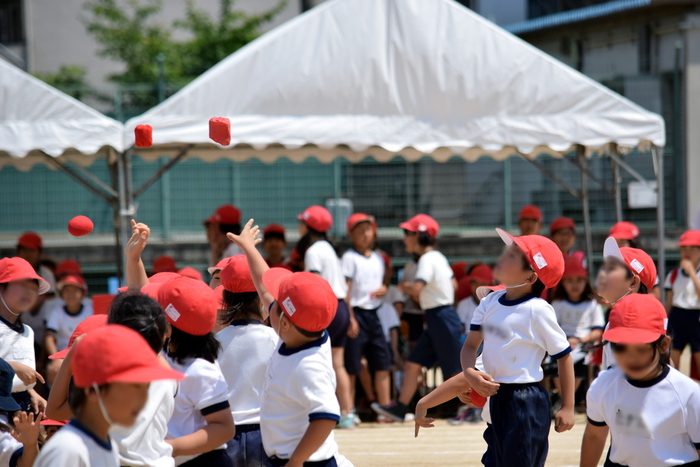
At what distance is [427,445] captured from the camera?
620 cm

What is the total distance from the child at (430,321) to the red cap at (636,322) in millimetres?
4052

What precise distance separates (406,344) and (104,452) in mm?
6458

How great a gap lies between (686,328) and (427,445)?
3.16 m

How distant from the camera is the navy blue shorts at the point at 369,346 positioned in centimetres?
740

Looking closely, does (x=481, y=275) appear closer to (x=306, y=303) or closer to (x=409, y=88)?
(x=409, y=88)

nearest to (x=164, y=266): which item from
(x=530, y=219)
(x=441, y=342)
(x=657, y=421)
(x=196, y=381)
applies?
(x=441, y=342)

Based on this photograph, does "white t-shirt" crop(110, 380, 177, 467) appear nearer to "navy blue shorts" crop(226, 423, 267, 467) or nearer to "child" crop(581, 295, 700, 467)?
"navy blue shorts" crop(226, 423, 267, 467)

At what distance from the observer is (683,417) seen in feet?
9.32

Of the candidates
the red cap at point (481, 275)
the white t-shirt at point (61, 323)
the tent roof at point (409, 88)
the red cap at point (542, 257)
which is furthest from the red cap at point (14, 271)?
the red cap at point (481, 275)

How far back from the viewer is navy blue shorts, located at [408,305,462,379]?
23.1 feet

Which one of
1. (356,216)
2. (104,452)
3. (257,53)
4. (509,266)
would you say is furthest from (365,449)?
(104,452)

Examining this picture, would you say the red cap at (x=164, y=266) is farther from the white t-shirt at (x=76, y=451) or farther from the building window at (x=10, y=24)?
the building window at (x=10, y=24)

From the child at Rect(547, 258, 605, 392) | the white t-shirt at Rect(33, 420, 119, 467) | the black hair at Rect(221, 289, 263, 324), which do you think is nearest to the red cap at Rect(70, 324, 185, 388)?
the white t-shirt at Rect(33, 420, 119, 467)

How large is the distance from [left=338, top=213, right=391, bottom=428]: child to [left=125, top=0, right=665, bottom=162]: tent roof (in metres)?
1.08
